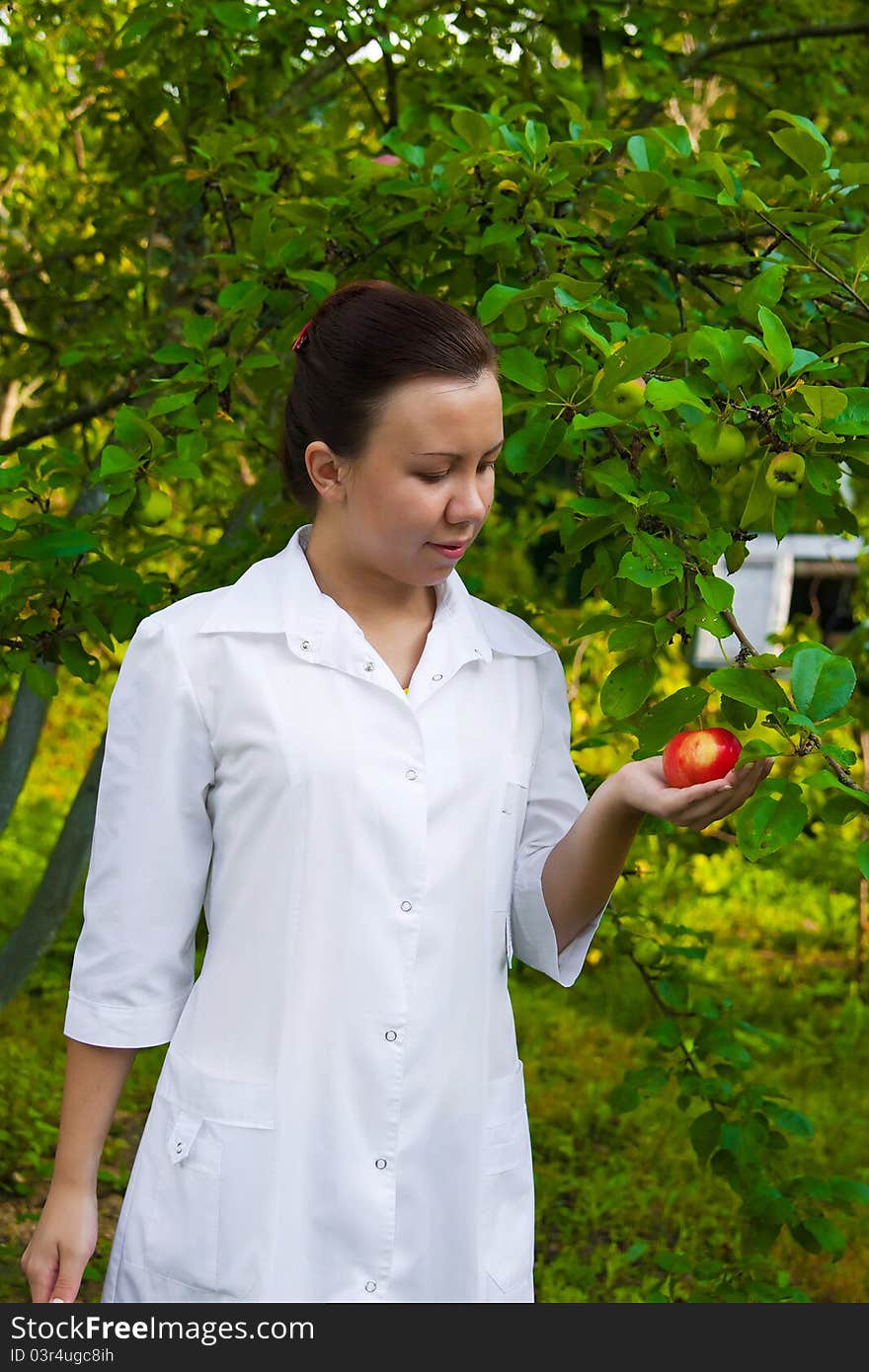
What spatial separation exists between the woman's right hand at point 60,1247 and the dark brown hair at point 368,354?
2.66ft

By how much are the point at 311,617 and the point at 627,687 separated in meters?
0.34

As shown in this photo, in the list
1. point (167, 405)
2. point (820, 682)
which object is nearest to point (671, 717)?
point (820, 682)

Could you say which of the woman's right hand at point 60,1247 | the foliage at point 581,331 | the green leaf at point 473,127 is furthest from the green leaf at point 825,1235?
the green leaf at point 473,127

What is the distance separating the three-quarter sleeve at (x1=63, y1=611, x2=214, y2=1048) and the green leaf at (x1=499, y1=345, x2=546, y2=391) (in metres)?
0.46

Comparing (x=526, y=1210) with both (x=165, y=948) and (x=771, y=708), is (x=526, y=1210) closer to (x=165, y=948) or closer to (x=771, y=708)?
(x=165, y=948)

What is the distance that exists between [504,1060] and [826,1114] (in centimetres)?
304

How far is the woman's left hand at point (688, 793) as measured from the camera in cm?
129

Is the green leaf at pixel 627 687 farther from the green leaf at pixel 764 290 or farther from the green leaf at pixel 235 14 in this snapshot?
the green leaf at pixel 235 14

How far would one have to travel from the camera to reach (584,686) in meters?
5.05

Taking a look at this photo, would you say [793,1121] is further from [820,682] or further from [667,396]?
[667,396]

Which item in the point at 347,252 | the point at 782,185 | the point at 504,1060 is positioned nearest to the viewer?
the point at 504,1060

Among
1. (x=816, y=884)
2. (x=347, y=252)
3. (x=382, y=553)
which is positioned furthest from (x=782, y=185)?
(x=816, y=884)

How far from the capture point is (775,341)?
1.32m

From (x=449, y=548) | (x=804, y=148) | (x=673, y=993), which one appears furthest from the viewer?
(x=673, y=993)
